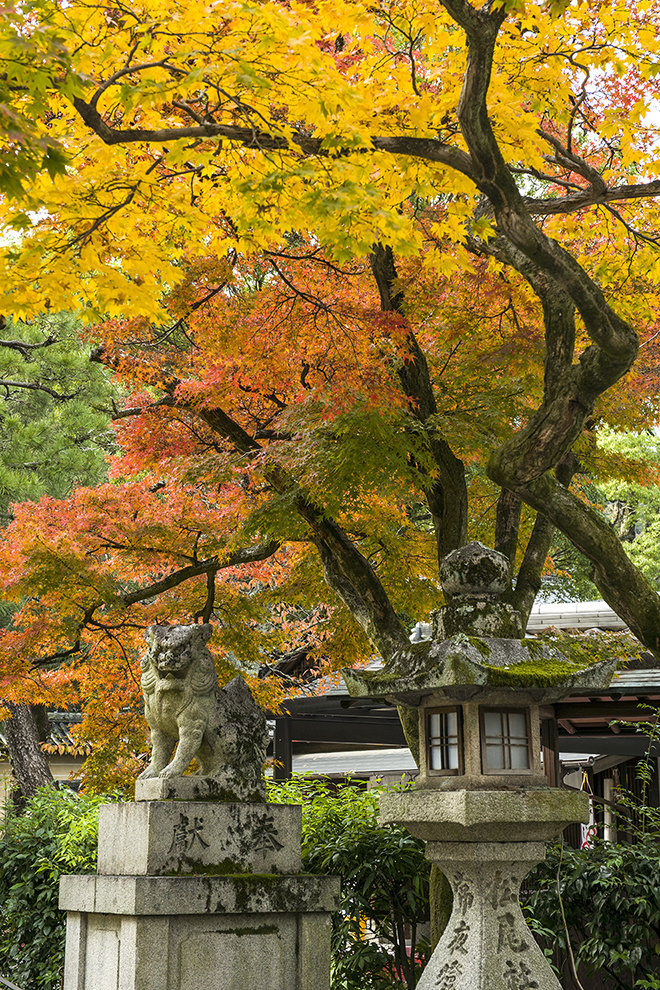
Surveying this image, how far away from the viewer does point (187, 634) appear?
6.15m

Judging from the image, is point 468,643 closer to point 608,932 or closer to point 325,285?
point 608,932

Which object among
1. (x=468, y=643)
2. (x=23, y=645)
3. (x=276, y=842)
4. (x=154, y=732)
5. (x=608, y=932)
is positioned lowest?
(x=608, y=932)

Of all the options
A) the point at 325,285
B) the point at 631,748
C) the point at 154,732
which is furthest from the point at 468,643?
the point at 631,748

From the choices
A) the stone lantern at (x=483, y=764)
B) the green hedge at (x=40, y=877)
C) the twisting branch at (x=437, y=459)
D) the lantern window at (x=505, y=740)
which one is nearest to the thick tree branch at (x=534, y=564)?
the twisting branch at (x=437, y=459)

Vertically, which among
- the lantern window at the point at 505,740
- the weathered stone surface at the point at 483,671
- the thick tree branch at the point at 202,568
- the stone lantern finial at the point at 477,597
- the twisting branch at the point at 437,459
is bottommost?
the lantern window at the point at 505,740

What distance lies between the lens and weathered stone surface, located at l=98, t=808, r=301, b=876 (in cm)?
564

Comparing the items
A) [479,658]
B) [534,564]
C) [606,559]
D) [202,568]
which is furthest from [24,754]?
[479,658]

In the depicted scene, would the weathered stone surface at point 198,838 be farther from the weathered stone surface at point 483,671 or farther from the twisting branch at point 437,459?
the twisting branch at point 437,459

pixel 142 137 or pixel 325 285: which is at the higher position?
pixel 325 285

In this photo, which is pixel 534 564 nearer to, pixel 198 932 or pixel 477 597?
pixel 477 597

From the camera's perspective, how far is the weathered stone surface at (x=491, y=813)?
5.17m

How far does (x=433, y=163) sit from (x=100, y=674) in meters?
6.82

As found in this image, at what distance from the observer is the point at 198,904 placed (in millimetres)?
5613

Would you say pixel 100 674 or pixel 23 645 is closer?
pixel 23 645
